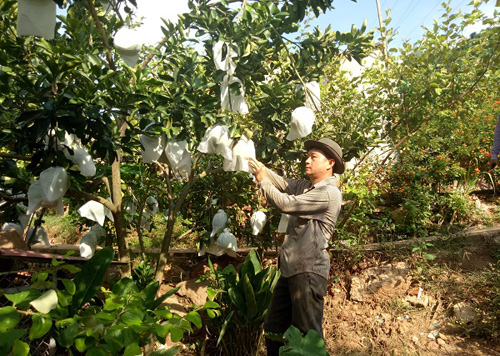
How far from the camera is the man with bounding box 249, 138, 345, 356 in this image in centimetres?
210

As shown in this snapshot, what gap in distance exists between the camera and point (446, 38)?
326cm

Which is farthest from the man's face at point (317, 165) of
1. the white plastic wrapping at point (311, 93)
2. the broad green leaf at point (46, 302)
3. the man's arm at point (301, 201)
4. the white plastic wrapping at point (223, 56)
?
the broad green leaf at point (46, 302)

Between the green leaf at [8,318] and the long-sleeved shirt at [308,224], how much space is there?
53.8 inches

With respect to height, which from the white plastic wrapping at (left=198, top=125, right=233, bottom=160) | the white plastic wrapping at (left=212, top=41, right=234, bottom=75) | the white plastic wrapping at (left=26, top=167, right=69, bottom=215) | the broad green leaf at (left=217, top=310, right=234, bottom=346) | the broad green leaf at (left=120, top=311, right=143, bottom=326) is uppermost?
the white plastic wrapping at (left=212, top=41, right=234, bottom=75)

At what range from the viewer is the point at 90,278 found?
1505 millimetres

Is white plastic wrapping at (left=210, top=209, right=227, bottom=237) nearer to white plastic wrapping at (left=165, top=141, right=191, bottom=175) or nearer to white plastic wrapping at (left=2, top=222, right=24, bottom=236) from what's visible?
white plastic wrapping at (left=165, top=141, right=191, bottom=175)

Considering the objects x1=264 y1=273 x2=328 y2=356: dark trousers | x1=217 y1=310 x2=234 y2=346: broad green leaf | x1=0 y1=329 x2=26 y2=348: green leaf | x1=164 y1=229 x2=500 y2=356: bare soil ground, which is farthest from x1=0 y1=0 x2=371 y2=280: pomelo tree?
x1=164 y1=229 x2=500 y2=356: bare soil ground

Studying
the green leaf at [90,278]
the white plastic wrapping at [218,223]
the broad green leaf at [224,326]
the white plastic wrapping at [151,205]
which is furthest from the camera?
the white plastic wrapping at [151,205]

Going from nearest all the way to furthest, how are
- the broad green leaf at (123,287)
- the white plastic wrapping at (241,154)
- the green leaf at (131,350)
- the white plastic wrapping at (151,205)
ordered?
the green leaf at (131,350), the broad green leaf at (123,287), the white plastic wrapping at (241,154), the white plastic wrapping at (151,205)

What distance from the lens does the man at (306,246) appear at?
2100mm

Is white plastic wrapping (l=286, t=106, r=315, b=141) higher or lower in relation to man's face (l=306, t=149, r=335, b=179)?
higher

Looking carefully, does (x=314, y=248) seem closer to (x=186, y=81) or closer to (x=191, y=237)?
(x=186, y=81)

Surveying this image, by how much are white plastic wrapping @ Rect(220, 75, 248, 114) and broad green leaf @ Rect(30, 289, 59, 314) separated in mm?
1311

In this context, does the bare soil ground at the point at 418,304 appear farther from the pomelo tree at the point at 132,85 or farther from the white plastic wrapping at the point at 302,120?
the white plastic wrapping at the point at 302,120
